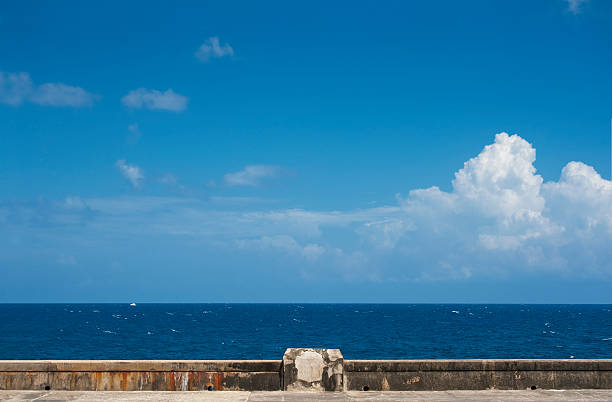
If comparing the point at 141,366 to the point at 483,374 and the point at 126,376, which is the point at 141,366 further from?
the point at 483,374

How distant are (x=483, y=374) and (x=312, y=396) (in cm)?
358

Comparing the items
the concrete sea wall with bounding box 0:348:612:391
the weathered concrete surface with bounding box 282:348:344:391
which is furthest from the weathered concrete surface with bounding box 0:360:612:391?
the weathered concrete surface with bounding box 282:348:344:391

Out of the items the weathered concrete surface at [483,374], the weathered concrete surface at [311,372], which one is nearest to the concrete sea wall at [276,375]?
the weathered concrete surface at [483,374]

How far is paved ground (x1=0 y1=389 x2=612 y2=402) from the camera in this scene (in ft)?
33.1

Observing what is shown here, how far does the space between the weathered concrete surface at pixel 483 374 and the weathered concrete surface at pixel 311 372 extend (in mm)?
410

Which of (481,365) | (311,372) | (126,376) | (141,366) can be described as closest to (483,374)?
(481,365)

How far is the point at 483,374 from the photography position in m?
11.1

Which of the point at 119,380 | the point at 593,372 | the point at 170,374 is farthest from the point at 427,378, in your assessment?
the point at 119,380

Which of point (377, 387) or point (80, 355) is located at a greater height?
point (377, 387)

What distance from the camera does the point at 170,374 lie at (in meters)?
11.0

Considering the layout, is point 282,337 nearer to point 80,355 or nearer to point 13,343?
point 80,355

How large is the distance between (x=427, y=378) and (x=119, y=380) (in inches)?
242

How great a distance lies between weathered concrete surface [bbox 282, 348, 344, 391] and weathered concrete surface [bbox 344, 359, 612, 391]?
410 mm

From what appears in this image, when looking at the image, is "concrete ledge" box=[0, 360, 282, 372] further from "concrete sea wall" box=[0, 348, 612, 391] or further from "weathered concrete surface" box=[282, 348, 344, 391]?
"weathered concrete surface" box=[282, 348, 344, 391]
